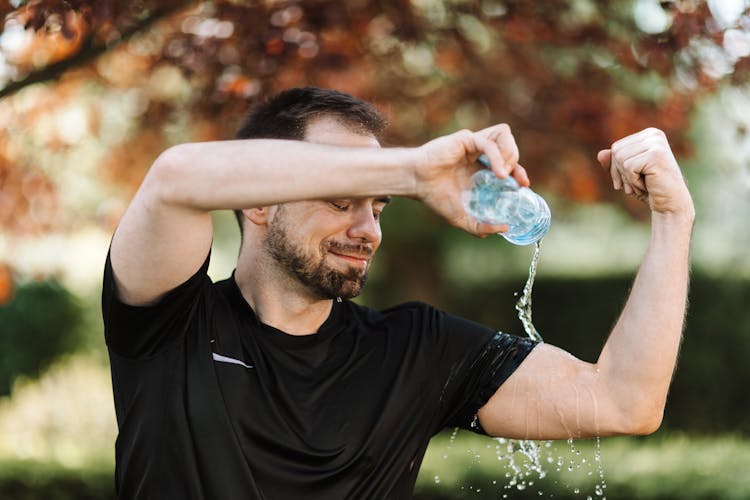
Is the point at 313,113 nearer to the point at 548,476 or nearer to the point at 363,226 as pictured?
the point at 363,226

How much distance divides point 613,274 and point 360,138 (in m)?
9.29

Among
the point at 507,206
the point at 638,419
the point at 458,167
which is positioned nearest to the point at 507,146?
the point at 458,167

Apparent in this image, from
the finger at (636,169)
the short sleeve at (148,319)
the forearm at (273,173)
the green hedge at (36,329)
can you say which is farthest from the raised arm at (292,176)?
the green hedge at (36,329)

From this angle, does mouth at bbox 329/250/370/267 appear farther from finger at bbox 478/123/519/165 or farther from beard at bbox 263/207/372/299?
finger at bbox 478/123/519/165

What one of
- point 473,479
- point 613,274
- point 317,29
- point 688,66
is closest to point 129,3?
point 317,29

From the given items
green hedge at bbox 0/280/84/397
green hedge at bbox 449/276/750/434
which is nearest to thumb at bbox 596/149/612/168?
green hedge at bbox 449/276/750/434

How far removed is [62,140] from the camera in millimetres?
6168

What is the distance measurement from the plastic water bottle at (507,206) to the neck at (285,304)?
2.12 feet

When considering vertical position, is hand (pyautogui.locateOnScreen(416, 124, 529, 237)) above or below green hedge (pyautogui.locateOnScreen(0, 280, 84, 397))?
above

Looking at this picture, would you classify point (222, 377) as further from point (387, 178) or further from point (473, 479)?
point (473, 479)

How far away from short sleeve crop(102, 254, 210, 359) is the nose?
45 centimetres

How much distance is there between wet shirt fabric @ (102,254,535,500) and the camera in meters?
2.43

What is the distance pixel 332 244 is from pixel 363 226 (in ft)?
0.33

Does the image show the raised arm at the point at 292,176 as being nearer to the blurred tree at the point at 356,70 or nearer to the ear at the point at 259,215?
the ear at the point at 259,215
